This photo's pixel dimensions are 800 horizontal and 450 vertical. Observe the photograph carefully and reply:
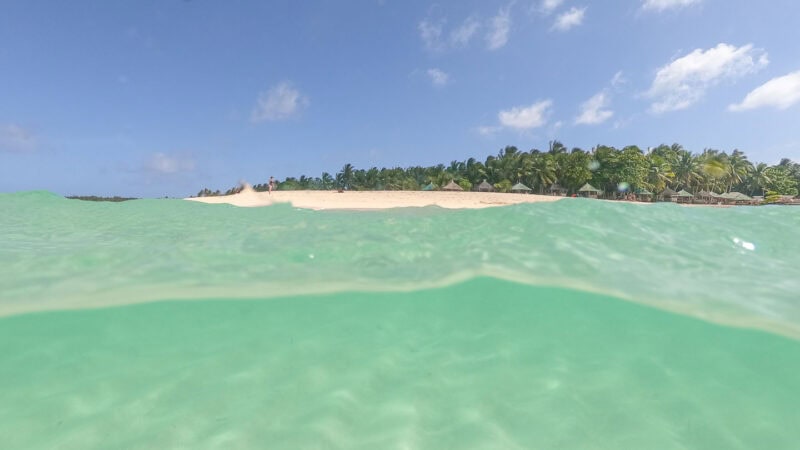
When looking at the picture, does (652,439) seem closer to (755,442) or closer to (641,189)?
(755,442)

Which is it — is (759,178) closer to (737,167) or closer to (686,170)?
(737,167)

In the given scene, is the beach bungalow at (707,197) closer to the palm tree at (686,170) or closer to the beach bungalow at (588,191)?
→ the palm tree at (686,170)

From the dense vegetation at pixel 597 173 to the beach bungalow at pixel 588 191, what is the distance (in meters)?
1.82

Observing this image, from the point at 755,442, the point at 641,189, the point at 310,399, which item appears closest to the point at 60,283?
the point at 310,399

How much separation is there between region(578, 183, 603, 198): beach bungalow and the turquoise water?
1751 inches

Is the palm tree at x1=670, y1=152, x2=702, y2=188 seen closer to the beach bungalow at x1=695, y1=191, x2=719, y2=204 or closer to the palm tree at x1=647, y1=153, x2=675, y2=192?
the palm tree at x1=647, y1=153, x2=675, y2=192

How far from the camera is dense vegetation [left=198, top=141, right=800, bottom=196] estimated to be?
5238 centimetres

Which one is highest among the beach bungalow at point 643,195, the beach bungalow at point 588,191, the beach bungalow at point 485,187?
the beach bungalow at point 485,187

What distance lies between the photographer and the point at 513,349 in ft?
12.1

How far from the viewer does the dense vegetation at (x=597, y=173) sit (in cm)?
5238

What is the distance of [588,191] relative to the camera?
50.2m

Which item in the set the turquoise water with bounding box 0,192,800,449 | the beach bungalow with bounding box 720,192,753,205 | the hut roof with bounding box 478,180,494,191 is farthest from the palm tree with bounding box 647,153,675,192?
the turquoise water with bounding box 0,192,800,449

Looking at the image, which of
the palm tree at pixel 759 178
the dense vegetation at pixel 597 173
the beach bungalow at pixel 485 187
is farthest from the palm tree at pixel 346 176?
the palm tree at pixel 759 178

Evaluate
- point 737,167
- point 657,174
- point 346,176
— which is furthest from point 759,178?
point 346,176
